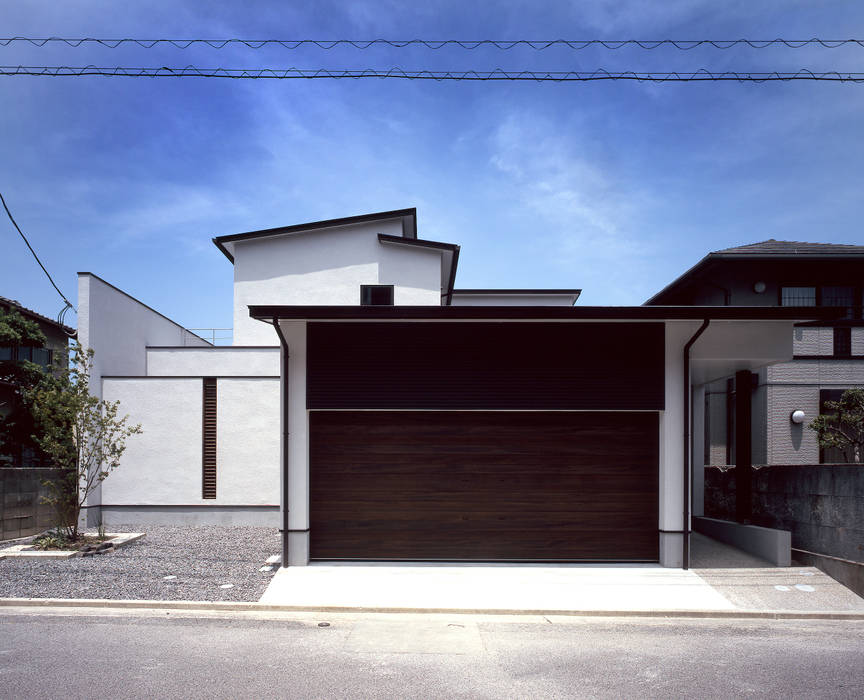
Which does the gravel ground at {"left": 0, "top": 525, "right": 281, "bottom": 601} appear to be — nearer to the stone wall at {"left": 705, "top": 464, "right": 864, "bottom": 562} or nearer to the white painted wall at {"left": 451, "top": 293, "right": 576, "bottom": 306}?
the stone wall at {"left": 705, "top": 464, "right": 864, "bottom": 562}

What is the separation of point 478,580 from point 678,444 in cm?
378

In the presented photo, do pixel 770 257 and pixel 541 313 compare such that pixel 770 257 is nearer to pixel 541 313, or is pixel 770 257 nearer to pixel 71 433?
pixel 541 313

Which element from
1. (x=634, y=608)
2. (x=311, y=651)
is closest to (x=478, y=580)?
(x=634, y=608)

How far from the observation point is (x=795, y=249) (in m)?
17.8

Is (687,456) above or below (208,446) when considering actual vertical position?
above

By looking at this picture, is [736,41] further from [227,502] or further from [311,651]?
[227,502]

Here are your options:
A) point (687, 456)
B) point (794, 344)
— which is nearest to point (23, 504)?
point (687, 456)

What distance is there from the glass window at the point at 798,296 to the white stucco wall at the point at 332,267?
34.5 ft

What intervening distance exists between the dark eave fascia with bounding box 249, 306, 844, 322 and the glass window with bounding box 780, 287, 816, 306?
34.1 ft

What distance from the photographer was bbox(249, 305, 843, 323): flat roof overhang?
8.62 metres

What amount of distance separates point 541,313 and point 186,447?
8647mm

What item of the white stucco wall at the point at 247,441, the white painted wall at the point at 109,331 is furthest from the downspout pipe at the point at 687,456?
the white painted wall at the point at 109,331

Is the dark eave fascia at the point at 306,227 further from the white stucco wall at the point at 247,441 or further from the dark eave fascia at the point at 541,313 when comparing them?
the dark eave fascia at the point at 541,313

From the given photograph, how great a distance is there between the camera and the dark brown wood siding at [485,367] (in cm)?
928
